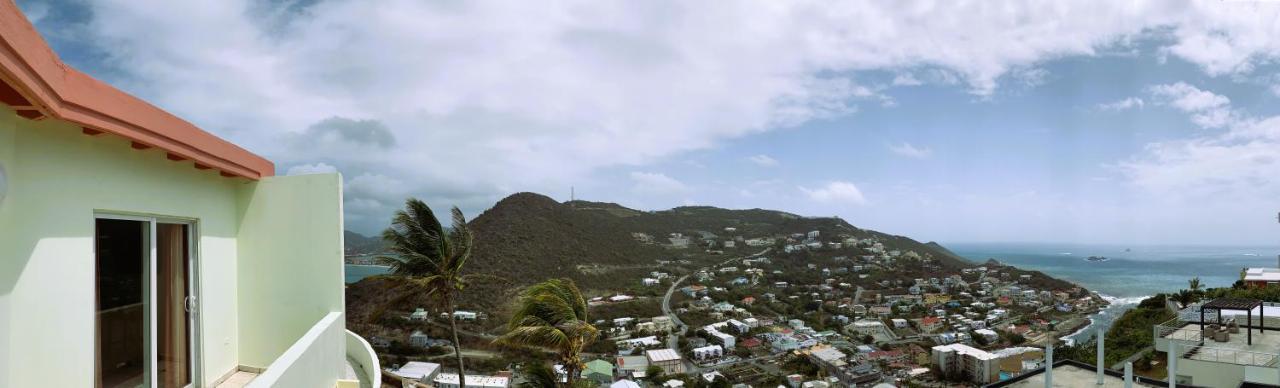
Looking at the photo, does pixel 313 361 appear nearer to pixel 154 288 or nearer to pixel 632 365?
pixel 154 288

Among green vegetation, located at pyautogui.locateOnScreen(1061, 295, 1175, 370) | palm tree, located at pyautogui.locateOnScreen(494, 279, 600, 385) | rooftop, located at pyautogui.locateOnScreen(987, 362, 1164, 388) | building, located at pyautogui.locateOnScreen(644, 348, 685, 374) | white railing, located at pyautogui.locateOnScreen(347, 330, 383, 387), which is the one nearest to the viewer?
white railing, located at pyautogui.locateOnScreen(347, 330, 383, 387)

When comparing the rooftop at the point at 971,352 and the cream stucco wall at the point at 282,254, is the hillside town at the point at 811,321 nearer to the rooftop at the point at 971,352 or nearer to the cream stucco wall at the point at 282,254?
the rooftop at the point at 971,352

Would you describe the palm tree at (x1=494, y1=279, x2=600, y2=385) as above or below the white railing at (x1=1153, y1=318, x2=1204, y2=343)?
above

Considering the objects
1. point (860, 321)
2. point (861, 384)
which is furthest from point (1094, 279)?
point (861, 384)

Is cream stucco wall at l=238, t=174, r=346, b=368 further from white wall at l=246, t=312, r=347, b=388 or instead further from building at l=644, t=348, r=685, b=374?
building at l=644, t=348, r=685, b=374

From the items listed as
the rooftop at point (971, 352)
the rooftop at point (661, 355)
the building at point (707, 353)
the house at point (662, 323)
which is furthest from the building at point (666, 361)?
the rooftop at point (971, 352)

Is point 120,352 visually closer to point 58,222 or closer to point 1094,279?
Answer: point 58,222

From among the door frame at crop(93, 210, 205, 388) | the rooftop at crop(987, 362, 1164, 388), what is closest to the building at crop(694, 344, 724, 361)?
the rooftop at crop(987, 362, 1164, 388)
